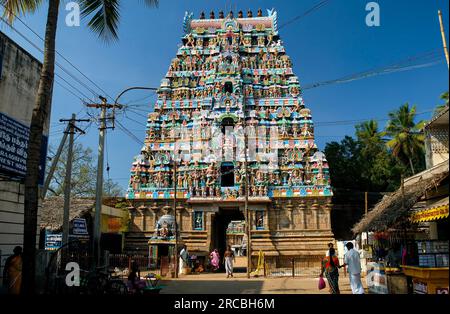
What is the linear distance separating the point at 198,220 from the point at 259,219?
4436 millimetres

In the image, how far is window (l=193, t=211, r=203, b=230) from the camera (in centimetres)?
2788

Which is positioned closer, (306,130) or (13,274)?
(13,274)

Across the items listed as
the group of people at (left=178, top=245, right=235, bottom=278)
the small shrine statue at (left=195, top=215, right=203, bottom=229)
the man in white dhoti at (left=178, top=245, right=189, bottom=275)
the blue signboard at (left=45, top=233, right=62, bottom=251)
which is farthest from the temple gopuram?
the blue signboard at (left=45, top=233, right=62, bottom=251)

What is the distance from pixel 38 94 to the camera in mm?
8805

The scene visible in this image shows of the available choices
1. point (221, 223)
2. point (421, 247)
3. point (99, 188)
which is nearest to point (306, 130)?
point (221, 223)

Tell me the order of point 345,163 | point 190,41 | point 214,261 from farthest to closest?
1. point 345,163
2. point 190,41
3. point 214,261

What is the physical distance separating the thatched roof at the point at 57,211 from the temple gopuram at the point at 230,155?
3908 mm

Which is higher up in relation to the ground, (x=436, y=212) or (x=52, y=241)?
(x=436, y=212)

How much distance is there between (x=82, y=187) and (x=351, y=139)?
28.5 meters

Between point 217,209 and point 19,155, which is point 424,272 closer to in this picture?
point 19,155

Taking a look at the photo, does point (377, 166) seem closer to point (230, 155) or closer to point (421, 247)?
point (230, 155)

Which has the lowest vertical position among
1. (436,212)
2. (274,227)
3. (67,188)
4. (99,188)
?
(274,227)
